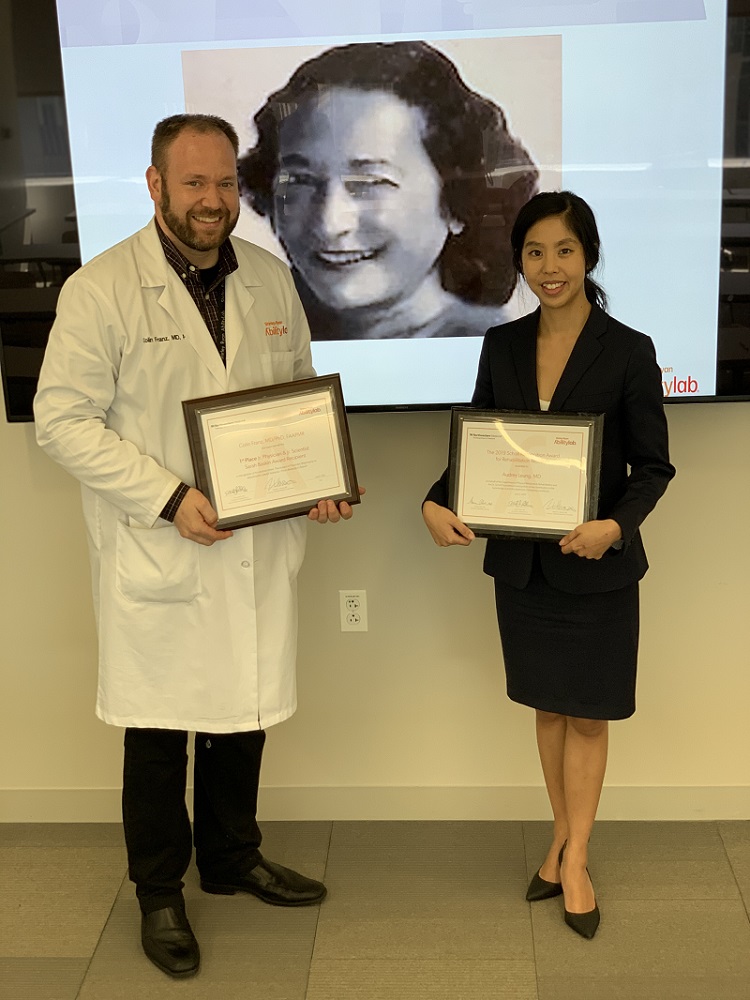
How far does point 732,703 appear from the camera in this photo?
9.14ft

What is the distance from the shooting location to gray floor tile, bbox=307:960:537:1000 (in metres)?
2.18

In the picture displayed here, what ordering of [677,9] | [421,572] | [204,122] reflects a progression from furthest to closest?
[421,572] → [677,9] → [204,122]

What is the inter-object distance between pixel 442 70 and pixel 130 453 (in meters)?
1.14

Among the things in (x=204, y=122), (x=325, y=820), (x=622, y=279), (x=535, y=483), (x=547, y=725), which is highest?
(x=204, y=122)

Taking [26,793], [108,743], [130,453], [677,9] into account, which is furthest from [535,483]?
[26,793]

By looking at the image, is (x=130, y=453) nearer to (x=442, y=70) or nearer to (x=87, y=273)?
(x=87, y=273)

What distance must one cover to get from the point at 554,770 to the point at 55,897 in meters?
1.26

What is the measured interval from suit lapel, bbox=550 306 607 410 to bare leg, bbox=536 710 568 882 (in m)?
0.75

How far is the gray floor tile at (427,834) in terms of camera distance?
2750 millimetres

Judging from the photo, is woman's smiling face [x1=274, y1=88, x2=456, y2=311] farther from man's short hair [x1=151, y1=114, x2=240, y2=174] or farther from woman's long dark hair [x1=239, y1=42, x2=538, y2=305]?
man's short hair [x1=151, y1=114, x2=240, y2=174]

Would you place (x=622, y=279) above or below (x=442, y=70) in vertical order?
below

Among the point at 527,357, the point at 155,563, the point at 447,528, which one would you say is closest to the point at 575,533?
the point at 447,528

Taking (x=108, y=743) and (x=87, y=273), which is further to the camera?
(x=108, y=743)

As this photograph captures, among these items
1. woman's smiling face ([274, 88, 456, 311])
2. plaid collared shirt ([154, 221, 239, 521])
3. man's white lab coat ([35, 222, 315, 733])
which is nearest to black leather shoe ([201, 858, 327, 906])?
man's white lab coat ([35, 222, 315, 733])
